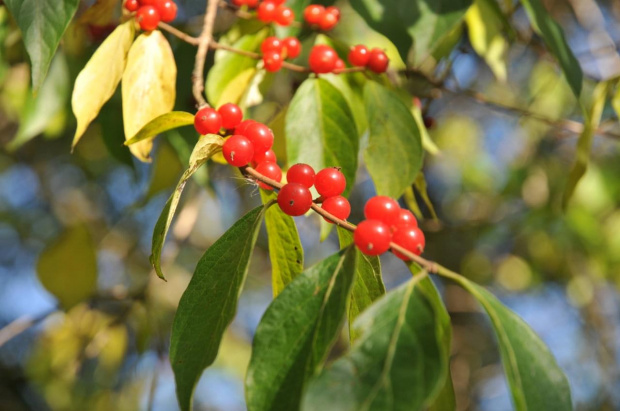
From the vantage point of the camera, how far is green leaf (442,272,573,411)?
2.09ft

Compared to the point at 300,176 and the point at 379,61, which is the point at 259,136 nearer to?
the point at 300,176

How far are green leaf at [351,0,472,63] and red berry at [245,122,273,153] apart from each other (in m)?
0.37

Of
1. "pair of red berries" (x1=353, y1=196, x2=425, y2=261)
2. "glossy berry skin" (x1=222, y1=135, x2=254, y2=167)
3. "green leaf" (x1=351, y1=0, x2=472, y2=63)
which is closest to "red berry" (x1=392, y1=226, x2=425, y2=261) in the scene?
"pair of red berries" (x1=353, y1=196, x2=425, y2=261)

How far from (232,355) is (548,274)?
6.32 ft

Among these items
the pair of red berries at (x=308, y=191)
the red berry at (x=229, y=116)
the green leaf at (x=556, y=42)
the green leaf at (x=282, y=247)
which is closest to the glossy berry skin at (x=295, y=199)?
the pair of red berries at (x=308, y=191)

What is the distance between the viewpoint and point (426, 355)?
1.93 feet

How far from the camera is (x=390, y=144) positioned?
1.09m

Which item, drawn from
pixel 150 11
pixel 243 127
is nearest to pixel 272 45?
pixel 150 11

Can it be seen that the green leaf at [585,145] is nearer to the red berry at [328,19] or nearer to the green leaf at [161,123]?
the red berry at [328,19]

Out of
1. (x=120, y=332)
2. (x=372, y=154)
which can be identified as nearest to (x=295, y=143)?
(x=372, y=154)

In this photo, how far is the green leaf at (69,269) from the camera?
5.65 ft

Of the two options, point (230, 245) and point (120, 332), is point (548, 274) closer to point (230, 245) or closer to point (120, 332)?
point (120, 332)

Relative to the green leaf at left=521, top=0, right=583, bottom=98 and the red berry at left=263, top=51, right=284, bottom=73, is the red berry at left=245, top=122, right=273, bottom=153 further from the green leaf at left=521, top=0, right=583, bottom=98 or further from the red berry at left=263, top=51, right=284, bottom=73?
the green leaf at left=521, top=0, right=583, bottom=98

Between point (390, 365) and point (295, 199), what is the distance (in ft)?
0.80
